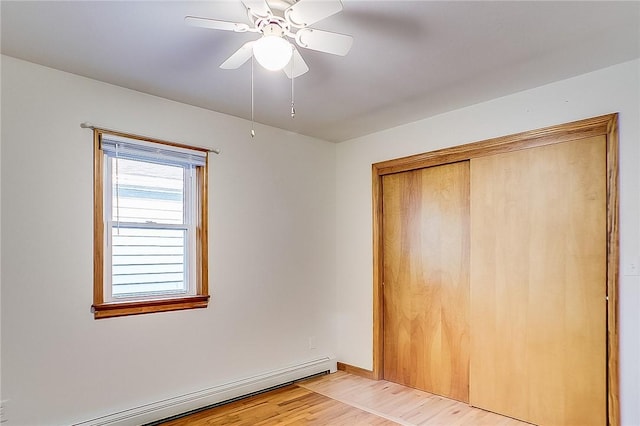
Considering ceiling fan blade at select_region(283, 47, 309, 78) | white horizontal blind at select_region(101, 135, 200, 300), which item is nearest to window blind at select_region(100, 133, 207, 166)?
white horizontal blind at select_region(101, 135, 200, 300)

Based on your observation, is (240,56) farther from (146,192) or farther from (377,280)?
(377,280)

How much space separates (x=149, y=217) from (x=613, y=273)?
10.4 ft

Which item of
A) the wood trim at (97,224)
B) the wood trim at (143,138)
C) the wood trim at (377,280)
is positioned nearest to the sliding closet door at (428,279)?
the wood trim at (377,280)

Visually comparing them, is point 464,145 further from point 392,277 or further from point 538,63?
point 392,277

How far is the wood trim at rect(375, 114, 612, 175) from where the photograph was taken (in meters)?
2.66

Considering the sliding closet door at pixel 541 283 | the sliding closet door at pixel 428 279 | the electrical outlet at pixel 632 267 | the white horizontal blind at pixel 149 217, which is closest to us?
the electrical outlet at pixel 632 267

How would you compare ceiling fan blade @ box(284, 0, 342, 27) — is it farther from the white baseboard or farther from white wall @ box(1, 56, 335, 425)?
the white baseboard

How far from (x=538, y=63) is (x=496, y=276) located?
1.53 metres

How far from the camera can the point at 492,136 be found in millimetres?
3143

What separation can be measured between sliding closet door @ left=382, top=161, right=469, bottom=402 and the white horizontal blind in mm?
1825

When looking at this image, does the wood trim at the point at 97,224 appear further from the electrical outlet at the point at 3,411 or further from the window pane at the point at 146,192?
the electrical outlet at the point at 3,411

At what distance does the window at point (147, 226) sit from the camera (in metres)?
2.80

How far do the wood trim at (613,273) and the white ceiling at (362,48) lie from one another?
21.9 inches

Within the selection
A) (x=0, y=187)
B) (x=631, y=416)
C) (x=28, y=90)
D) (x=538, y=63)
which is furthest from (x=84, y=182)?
(x=631, y=416)
